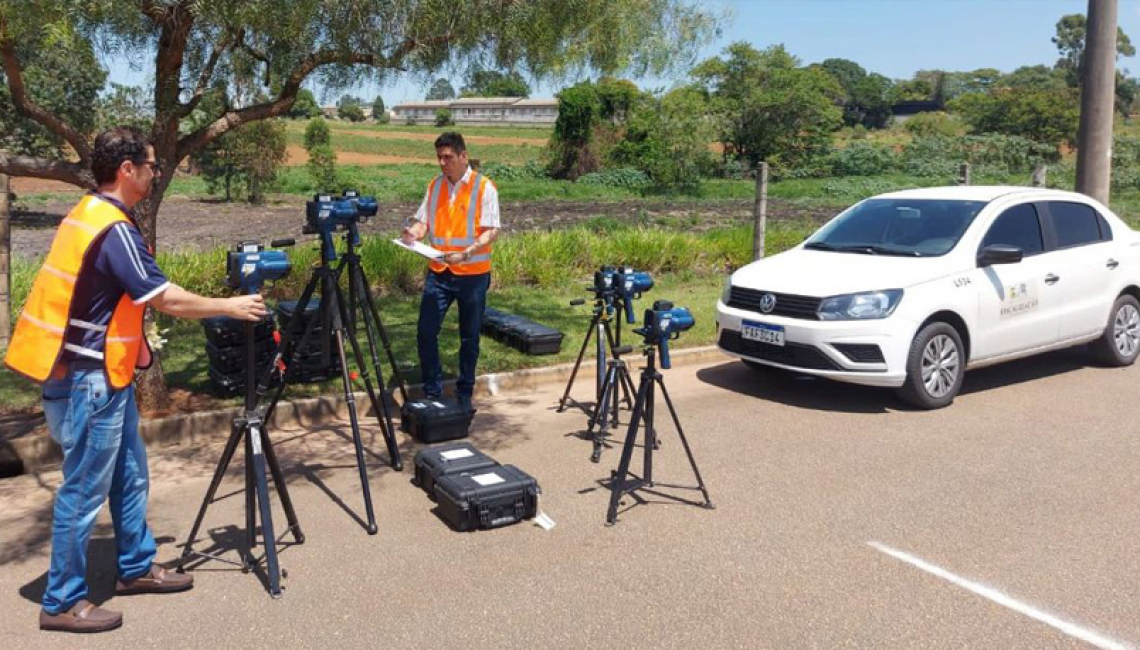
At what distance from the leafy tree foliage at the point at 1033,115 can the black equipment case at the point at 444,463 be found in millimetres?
56885

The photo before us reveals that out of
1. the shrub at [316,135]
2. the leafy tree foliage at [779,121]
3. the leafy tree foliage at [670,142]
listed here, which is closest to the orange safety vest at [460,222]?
the shrub at [316,135]

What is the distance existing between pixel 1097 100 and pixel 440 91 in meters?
8.94

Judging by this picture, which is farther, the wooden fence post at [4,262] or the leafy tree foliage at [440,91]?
the wooden fence post at [4,262]

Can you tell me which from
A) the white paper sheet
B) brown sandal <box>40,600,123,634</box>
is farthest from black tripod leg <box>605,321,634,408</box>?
brown sandal <box>40,600,123,634</box>

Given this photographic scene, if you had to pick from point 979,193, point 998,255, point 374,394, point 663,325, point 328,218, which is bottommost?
point 374,394

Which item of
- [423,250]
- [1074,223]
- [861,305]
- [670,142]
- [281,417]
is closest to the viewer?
[423,250]

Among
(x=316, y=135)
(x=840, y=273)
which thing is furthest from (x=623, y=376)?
(x=316, y=135)

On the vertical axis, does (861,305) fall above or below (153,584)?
above

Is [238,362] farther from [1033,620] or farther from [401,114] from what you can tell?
[401,114]

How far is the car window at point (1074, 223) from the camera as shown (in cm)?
894

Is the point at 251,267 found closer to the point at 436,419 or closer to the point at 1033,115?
the point at 436,419

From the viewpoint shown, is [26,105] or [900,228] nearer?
[26,105]

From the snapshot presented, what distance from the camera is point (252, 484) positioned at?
4734mm

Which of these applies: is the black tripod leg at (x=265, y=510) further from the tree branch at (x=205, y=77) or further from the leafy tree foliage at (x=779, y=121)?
the leafy tree foliage at (x=779, y=121)
